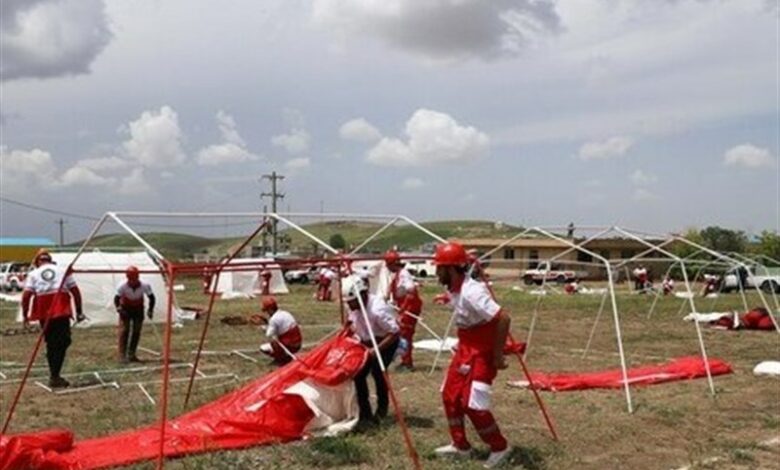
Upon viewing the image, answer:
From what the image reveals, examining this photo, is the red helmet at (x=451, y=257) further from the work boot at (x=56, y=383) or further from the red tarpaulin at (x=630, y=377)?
the work boot at (x=56, y=383)

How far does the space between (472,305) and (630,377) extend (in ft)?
20.5

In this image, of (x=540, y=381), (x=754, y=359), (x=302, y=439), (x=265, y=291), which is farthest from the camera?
(x=265, y=291)

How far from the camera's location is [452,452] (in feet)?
26.0

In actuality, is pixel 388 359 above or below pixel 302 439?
above

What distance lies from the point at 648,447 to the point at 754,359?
8.24m

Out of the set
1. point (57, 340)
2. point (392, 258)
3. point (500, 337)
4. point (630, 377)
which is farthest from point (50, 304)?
point (630, 377)

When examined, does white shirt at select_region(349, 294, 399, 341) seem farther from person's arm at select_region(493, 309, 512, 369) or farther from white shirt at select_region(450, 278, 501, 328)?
person's arm at select_region(493, 309, 512, 369)

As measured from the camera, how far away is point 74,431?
31.8 ft

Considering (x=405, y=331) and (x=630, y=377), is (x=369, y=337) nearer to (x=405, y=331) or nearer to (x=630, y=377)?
(x=405, y=331)

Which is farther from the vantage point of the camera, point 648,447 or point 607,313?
point 607,313

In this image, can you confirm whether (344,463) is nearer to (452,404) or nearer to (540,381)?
(452,404)

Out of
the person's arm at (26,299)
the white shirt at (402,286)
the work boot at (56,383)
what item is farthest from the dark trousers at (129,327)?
the white shirt at (402,286)

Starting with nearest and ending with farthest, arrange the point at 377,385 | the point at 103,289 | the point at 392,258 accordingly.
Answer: the point at 377,385, the point at 392,258, the point at 103,289

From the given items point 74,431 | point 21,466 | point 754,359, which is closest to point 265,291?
point 754,359
